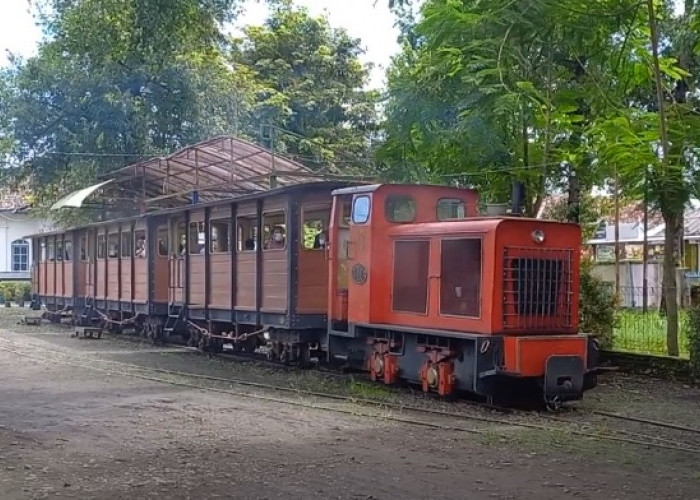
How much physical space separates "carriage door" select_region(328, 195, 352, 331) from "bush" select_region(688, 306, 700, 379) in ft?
15.3

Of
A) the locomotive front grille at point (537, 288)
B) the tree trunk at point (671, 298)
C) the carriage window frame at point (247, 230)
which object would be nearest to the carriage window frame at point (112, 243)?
the carriage window frame at point (247, 230)

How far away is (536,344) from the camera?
1030cm

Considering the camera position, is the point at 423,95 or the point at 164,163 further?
the point at 164,163

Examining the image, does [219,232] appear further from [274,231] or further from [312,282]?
[312,282]

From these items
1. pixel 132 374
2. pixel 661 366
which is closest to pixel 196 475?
pixel 132 374

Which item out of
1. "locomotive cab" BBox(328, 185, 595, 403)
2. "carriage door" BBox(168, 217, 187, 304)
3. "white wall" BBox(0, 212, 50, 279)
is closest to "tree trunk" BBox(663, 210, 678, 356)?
"locomotive cab" BBox(328, 185, 595, 403)

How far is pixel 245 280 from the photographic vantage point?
16.1 meters

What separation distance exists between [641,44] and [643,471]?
7.37 meters

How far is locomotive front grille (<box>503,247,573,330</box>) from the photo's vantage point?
10.6 metres

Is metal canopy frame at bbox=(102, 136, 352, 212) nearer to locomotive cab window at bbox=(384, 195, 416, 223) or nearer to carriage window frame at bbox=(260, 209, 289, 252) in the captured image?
carriage window frame at bbox=(260, 209, 289, 252)

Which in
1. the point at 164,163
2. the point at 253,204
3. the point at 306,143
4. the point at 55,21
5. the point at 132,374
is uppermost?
the point at 55,21

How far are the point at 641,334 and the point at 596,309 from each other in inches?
36.8

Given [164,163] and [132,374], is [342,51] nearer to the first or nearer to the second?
[164,163]

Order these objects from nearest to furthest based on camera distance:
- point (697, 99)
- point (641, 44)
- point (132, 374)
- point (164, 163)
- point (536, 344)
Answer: point (536, 344) → point (641, 44) → point (132, 374) → point (697, 99) → point (164, 163)
